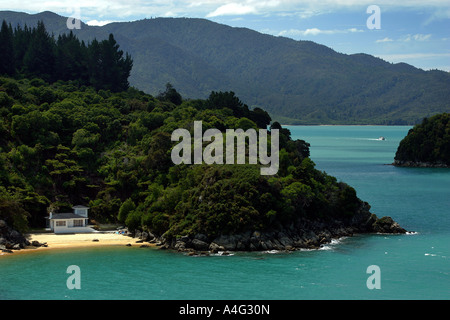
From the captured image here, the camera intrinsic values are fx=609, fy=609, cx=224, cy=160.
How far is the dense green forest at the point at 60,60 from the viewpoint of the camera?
95.6 metres

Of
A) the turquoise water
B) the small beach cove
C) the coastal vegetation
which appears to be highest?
the coastal vegetation

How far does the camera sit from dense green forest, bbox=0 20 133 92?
314 ft

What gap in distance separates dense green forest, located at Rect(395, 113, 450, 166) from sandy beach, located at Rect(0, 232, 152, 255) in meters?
85.5

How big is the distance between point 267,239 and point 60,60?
64173 mm

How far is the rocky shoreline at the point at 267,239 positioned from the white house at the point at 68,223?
5220 mm

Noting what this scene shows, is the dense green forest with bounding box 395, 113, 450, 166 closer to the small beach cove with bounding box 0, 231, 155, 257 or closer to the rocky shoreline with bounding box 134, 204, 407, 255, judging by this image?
the rocky shoreline with bounding box 134, 204, 407, 255

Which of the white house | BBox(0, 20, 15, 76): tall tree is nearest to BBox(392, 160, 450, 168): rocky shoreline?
BBox(0, 20, 15, 76): tall tree

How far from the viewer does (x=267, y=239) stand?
1911 inches

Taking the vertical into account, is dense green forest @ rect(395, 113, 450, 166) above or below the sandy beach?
above

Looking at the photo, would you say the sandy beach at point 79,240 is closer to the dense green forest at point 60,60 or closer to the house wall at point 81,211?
the house wall at point 81,211

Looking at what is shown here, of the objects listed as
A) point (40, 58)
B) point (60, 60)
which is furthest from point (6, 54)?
point (60, 60)

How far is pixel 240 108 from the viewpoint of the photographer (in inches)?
3428
